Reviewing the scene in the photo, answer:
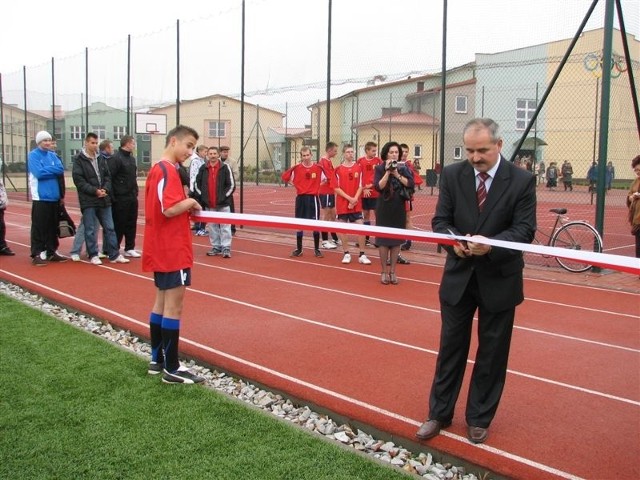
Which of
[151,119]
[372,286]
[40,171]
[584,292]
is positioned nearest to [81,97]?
[151,119]

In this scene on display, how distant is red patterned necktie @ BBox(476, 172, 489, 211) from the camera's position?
376cm

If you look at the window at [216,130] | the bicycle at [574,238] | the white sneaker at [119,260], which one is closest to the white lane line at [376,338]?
the white sneaker at [119,260]

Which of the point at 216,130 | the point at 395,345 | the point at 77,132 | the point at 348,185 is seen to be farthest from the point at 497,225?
the point at 216,130

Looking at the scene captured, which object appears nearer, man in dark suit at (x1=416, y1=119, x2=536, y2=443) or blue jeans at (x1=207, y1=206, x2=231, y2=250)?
man in dark suit at (x1=416, y1=119, x2=536, y2=443)

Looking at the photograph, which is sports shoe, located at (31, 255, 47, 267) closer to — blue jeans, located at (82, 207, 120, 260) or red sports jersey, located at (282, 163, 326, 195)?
blue jeans, located at (82, 207, 120, 260)

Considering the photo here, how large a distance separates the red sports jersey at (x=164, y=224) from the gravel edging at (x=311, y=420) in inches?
39.5

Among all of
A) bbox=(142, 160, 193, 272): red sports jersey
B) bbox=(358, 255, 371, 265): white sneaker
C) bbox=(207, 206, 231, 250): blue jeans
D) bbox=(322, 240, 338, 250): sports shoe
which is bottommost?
bbox=(358, 255, 371, 265): white sneaker

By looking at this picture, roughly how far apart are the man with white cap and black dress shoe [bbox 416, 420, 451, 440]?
25.8 ft

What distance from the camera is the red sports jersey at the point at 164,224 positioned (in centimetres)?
462

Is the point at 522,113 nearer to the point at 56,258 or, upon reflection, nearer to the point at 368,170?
the point at 368,170

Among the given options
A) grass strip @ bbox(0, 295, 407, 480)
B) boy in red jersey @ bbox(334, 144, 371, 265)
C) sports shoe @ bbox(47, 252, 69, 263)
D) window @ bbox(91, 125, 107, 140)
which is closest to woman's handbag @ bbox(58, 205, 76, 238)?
sports shoe @ bbox(47, 252, 69, 263)

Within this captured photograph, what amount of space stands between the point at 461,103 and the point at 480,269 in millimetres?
19785

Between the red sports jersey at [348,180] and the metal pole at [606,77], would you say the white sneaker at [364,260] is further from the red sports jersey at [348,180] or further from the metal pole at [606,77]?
the metal pole at [606,77]

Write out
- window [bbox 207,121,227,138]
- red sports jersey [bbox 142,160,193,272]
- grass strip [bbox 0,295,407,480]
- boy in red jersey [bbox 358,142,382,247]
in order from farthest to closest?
1. window [bbox 207,121,227,138]
2. boy in red jersey [bbox 358,142,382,247]
3. red sports jersey [bbox 142,160,193,272]
4. grass strip [bbox 0,295,407,480]
